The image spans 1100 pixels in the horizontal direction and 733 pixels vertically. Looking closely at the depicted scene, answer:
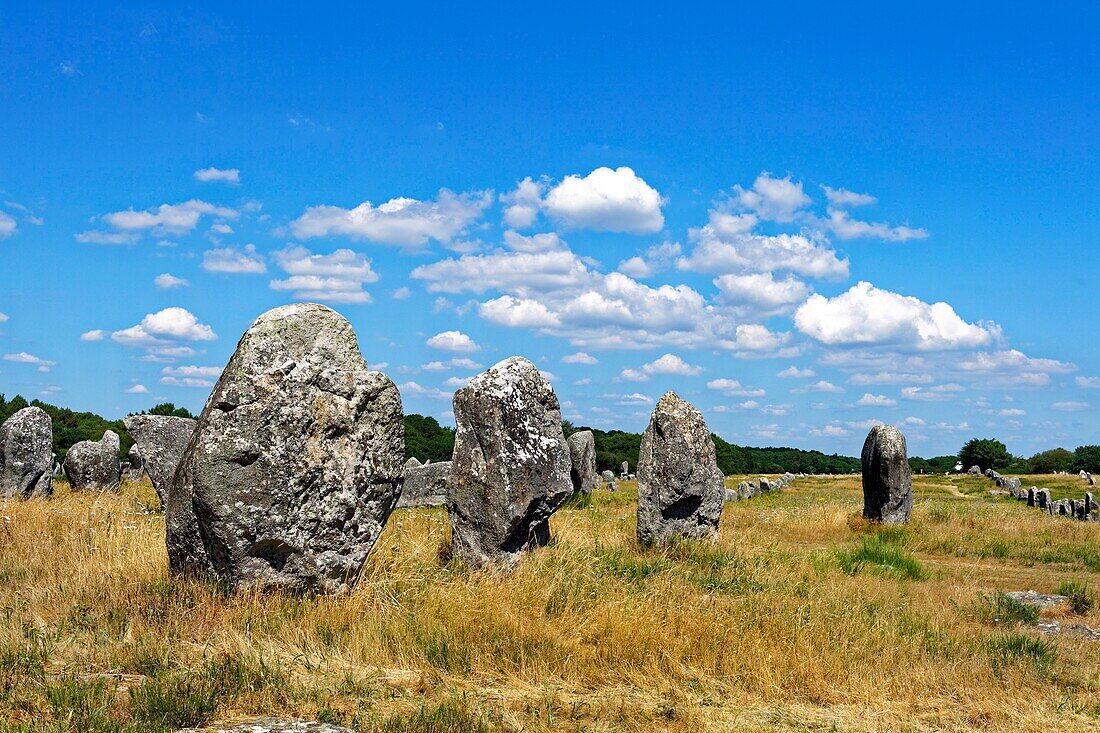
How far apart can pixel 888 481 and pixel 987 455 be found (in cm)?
5026

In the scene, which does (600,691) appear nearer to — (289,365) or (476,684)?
(476,684)

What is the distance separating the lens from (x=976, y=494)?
35.6 metres

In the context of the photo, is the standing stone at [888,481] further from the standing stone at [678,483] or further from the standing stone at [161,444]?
the standing stone at [161,444]

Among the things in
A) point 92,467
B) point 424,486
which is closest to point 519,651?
point 424,486

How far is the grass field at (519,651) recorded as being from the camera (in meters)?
6.14

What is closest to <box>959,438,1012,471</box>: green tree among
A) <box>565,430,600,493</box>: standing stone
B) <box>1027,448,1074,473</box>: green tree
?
<box>1027,448,1074,473</box>: green tree

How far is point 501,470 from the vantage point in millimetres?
10414

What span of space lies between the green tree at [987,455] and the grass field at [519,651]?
57.8m

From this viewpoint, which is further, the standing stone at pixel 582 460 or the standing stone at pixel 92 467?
the standing stone at pixel 582 460

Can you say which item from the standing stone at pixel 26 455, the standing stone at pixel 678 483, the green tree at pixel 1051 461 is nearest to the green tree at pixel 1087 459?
the green tree at pixel 1051 461

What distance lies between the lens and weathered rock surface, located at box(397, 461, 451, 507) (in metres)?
21.8

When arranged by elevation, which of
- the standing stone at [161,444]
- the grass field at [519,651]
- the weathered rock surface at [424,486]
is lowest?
the grass field at [519,651]

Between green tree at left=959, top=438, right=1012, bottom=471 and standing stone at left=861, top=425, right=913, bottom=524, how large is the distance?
48.2 meters

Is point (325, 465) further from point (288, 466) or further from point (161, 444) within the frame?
point (161, 444)
